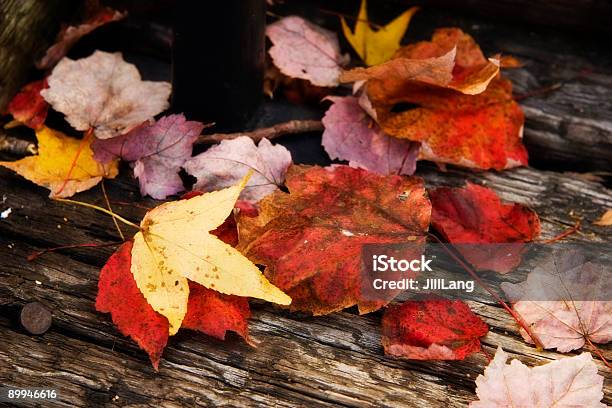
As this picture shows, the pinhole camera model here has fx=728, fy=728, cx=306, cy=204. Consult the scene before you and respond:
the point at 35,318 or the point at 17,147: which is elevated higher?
the point at 17,147

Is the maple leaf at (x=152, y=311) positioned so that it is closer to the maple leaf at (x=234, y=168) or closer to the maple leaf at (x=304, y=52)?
the maple leaf at (x=234, y=168)

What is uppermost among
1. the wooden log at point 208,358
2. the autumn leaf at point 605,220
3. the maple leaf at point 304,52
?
the maple leaf at point 304,52

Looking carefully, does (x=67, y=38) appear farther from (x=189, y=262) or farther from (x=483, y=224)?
(x=483, y=224)

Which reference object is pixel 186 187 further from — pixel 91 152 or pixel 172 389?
pixel 172 389

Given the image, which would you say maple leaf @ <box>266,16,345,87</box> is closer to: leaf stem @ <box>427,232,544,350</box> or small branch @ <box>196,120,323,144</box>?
small branch @ <box>196,120,323,144</box>

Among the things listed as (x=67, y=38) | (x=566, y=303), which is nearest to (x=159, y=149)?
(x=67, y=38)

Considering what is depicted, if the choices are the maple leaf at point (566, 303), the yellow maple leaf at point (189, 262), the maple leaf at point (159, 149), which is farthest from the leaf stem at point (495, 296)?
the maple leaf at point (159, 149)
